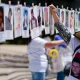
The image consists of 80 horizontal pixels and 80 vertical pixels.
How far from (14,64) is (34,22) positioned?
168 cm

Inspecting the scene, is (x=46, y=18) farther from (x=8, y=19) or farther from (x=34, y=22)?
(x=8, y=19)

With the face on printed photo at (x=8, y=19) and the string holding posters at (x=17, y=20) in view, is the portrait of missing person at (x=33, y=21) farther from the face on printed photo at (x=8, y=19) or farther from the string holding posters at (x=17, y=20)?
the face on printed photo at (x=8, y=19)

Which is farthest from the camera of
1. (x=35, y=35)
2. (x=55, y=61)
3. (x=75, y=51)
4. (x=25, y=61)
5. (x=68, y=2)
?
(x=68, y=2)

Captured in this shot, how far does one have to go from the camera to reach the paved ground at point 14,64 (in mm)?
6315

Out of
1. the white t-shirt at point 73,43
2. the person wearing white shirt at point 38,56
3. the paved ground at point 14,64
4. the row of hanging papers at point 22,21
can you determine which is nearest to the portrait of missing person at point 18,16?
the row of hanging papers at point 22,21

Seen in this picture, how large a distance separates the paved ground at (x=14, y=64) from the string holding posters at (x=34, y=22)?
82 cm

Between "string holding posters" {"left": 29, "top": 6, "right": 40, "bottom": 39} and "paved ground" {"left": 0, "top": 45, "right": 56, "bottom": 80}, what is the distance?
82 cm

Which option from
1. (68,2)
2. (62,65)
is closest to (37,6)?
(62,65)

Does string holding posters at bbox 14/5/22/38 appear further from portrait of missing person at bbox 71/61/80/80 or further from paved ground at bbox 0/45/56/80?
portrait of missing person at bbox 71/61/80/80

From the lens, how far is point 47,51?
550cm

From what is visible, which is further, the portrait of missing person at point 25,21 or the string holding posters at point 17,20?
the portrait of missing person at point 25,21

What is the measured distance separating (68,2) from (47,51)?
7.35ft

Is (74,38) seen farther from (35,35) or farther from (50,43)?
(35,35)

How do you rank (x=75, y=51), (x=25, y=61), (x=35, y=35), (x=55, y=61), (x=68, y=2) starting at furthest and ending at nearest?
(x=68, y=2)
(x=25, y=61)
(x=55, y=61)
(x=35, y=35)
(x=75, y=51)
